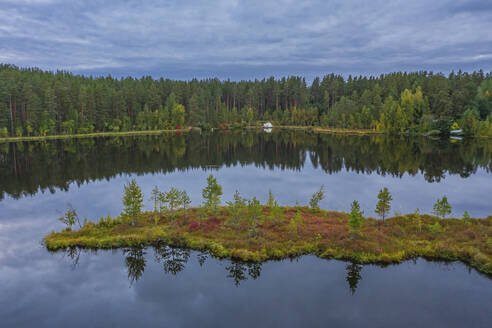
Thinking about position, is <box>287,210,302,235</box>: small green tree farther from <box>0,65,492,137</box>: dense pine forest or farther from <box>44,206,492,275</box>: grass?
<box>0,65,492,137</box>: dense pine forest

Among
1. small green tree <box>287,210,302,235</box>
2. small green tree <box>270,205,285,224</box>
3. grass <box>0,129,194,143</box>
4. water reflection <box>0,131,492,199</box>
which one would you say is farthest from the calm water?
grass <box>0,129,194,143</box>

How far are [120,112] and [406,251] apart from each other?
478 feet

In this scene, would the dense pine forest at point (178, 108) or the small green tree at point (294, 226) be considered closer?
the small green tree at point (294, 226)

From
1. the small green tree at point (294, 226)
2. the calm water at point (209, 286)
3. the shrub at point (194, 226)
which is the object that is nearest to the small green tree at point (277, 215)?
the small green tree at point (294, 226)

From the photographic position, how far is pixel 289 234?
25.8 m

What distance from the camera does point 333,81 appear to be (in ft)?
646

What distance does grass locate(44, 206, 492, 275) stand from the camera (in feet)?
75.0

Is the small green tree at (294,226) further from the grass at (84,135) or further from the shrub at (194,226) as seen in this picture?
the grass at (84,135)

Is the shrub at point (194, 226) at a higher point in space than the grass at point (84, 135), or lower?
higher

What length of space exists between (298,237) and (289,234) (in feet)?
2.89

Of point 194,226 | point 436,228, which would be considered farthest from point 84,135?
point 436,228

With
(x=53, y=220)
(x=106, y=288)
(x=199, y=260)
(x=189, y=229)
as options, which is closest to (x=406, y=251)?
(x=199, y=260)

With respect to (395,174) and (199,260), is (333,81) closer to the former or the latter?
(395,174)

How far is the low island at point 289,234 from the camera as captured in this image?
75.3 feet
